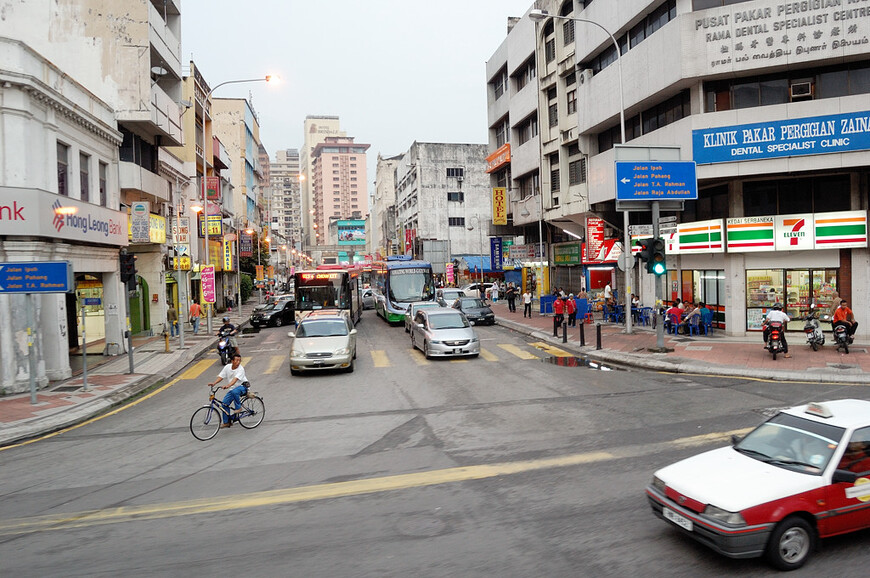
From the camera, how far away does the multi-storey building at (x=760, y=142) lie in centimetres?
2158

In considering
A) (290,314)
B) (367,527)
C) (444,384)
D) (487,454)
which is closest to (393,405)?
(444,384)

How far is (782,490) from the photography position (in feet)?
19.3

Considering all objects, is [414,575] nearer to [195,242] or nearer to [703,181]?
[703,181]


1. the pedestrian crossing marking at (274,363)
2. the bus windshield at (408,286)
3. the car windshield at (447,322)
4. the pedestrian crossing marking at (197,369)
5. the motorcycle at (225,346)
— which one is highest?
the bus windshield at (408,286)

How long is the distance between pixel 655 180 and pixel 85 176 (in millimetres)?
19954

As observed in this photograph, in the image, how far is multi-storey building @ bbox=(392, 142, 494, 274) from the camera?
280 feet

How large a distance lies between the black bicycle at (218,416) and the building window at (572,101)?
99.5 ft

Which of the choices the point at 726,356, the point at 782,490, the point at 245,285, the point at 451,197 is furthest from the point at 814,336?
the point at 451,197

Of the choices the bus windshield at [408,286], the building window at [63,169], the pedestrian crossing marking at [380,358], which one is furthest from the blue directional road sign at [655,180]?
the building window at [63,169]

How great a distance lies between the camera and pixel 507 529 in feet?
22.9

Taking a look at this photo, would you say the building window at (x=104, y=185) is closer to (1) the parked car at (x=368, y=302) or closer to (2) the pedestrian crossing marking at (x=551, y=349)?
(2) the pedestrian crossing marking at (x=551, y=349)

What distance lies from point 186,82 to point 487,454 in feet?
135

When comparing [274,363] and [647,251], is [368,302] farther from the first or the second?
[647,251]

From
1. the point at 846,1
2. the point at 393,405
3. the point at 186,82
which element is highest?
the point at 186,82
